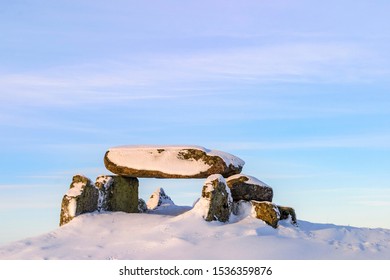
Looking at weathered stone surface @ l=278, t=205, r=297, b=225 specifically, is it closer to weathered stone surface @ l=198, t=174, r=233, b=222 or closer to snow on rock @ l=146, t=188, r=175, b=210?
weathered stone surface @ l=198, t=174, r=233, b=222

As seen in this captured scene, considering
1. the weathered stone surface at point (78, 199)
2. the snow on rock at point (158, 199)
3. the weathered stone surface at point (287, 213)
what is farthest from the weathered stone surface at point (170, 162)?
the snow on rock at point (158, 199)

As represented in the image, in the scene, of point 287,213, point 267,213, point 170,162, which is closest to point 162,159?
point 170,162

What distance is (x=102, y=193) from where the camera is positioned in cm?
2034

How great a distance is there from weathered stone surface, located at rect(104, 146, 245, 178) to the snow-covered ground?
187 cm

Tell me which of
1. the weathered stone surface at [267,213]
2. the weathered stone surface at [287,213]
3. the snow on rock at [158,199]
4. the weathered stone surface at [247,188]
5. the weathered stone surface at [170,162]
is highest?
the weathered stone surface at [170,162]

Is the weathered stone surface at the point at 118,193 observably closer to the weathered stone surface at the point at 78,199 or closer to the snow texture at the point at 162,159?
the weathered stone surface at the point at 78,199

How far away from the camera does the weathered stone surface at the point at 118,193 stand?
2047 centimetres

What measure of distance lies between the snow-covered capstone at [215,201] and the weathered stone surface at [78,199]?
3.61 m

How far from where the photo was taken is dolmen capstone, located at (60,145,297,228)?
18859 mm

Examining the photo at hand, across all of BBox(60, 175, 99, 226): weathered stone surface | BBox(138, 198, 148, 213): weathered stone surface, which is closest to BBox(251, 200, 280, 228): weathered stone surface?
BBox(60, 175, 99, 226): weathered stone surface

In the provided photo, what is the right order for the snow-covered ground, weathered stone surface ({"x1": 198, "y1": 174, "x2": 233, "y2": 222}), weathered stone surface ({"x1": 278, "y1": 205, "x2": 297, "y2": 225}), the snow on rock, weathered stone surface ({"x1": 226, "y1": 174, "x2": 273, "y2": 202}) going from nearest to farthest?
the snow-covered ground < weathered stone surface ({"x1": 198, "y1": 174, "x2": 233, "y2": 222}) < weathered stone surface ({"x1": 226, "y1": 174, "x2": 273, "y2": 202}) < weathered stone surface ({"x1": 278, "y1": 205, "x2": 297, "y2": 225}) < the snow on rock

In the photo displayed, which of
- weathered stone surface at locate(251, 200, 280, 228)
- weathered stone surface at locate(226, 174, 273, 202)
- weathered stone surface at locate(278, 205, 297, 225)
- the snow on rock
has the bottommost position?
the snow on rock
